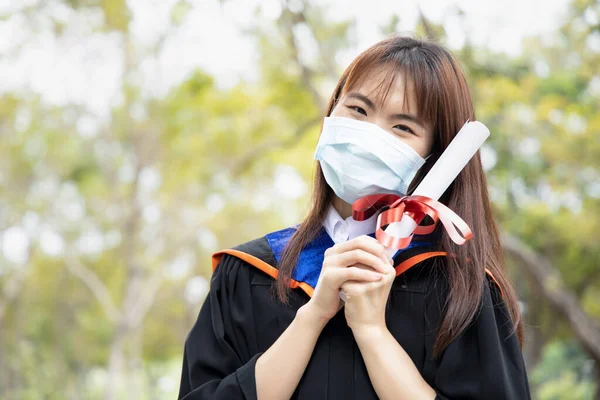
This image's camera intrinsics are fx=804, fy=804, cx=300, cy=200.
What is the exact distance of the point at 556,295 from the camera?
10.5 m

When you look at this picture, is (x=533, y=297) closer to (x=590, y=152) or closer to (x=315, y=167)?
(x=590, y=152)

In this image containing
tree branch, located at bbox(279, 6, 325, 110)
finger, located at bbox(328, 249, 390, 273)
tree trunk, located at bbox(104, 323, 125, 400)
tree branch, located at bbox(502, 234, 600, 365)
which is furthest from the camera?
tree trunk, located at bbox(104, 323, 125, 400)

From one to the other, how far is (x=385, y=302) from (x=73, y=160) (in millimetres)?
14620

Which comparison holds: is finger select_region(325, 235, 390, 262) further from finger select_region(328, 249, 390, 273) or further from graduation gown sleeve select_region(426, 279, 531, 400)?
graduation gown sleeve select_region(426, 279, 531, 400)

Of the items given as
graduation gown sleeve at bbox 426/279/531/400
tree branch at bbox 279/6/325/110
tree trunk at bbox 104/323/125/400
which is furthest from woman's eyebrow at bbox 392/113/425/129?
tree trunk at bbox 104/323/125/400

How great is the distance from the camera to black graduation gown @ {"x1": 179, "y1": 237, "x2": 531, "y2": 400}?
179 centimetres

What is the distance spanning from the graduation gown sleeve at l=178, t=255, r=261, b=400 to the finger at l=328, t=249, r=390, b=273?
0.34 metres

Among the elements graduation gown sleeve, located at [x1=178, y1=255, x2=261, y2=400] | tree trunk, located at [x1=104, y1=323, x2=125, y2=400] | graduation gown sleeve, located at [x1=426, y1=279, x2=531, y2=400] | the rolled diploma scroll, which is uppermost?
tree trunk, located at [x1=104, y1=323, x2=125, y2=400]

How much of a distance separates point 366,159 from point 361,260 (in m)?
0.27

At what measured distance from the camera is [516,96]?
10.1 meters

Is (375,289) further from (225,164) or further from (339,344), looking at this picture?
(225,164)

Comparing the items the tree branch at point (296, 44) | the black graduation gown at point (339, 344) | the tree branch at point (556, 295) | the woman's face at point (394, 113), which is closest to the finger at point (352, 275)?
the black graduation gown at point (339, 344)

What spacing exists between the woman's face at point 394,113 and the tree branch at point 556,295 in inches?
304

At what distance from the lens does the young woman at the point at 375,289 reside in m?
1.78
